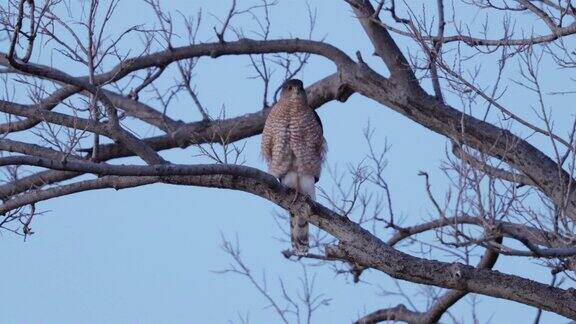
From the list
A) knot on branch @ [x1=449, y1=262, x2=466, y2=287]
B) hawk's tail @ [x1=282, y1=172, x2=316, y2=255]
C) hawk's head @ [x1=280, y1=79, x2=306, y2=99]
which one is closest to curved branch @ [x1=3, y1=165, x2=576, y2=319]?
knot on branch @ [x1=449, y1=262, x2=466, y2=287]

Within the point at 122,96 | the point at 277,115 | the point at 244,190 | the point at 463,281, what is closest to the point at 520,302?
the point at 463,281

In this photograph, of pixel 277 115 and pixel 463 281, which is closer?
pixel 463 281

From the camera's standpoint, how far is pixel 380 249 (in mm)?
5461

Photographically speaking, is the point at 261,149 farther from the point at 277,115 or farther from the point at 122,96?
the point at 122,96

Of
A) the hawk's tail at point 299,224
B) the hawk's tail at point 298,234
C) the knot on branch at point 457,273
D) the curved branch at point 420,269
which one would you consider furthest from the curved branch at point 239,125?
the knot on branch at point 457,273

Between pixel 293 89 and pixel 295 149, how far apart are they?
46 cm

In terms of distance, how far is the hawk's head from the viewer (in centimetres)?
745

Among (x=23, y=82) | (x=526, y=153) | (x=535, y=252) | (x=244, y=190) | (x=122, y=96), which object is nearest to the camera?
(x=535, y=252)

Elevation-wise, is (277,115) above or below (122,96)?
below

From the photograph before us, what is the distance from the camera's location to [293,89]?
24.5 feet

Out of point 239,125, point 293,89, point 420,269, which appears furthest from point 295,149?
point 420,269

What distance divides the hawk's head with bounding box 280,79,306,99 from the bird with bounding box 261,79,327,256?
2 centimetres

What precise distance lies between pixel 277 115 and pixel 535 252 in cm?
292

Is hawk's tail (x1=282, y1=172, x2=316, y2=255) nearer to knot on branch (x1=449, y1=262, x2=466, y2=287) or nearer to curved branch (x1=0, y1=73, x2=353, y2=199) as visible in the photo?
curved branch (x1=0, y1=73, x2=353, y2=199)
